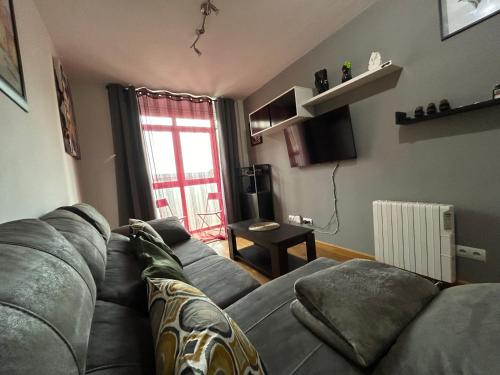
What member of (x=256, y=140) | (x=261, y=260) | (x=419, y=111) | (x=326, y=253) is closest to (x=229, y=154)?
(x=256, y=140)

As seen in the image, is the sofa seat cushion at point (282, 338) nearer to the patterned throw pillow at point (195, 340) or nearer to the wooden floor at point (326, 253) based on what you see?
the patterned throw pillow at point (195, 340)

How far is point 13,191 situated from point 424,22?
2.84 metres

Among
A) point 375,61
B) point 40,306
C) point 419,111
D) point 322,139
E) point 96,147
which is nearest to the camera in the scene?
point 40,306

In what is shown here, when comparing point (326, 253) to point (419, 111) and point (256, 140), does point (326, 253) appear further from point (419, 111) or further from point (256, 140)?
point (256, 140)

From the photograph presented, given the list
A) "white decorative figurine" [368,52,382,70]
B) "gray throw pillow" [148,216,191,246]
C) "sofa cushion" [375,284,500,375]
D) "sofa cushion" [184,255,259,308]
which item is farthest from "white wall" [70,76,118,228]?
"sofa cushion" [375,284,500,375]

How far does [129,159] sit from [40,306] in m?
3.02

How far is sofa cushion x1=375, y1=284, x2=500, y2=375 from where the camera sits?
48 cm

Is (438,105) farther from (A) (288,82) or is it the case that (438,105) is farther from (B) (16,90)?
(B) (16,90)

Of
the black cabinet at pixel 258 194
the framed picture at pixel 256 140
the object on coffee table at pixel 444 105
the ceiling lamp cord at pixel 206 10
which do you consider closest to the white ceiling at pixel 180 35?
the ceiling lamp cord at pixel 206 10

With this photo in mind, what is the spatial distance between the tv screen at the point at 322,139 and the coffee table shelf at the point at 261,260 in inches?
48.4

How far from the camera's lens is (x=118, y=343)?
1.71 ft

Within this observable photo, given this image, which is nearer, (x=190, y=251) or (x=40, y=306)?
(x=40, y=306)

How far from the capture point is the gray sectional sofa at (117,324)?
318 mm

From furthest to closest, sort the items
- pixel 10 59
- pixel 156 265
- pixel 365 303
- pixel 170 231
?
1. pixel 170 231
2. pixel 10 59
3. pixel 156 265
4. pixel 365 303
